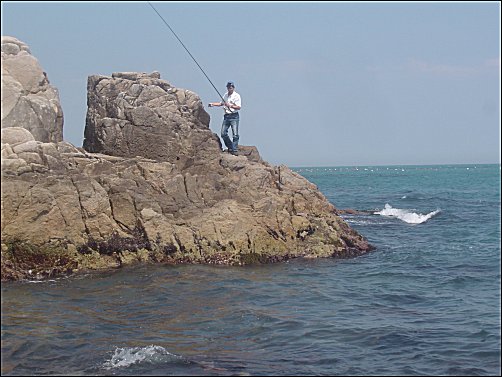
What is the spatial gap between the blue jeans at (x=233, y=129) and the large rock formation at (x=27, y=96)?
5605 millimetres

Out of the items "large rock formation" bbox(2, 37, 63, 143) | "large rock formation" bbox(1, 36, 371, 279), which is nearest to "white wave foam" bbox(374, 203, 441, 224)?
"large rock formation" bbox(1, 36, 371, 279)

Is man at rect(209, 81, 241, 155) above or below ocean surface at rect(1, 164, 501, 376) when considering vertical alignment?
above

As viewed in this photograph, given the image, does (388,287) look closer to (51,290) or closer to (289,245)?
(289,245)

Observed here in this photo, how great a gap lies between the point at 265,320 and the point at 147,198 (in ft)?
23.8

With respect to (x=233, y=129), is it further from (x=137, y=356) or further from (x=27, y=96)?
(x=137, y=356)

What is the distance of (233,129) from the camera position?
68.9 feet

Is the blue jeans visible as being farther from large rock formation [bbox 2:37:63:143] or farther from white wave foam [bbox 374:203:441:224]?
white wave foam [bbox 374:203:441:224]

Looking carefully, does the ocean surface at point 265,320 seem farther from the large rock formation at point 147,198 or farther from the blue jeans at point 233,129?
the blue jeans at point 233,129

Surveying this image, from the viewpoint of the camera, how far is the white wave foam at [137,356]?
8.98 m

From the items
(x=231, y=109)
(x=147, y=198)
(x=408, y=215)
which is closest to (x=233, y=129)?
(x=231, y=109)

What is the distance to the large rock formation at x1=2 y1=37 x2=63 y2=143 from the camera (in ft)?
53.7

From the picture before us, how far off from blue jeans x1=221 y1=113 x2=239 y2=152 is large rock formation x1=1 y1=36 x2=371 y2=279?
69cm

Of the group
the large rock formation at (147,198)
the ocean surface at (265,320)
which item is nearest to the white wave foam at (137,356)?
the ocean surface at (265,320)

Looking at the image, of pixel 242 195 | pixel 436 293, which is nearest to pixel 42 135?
pixel 242 195
